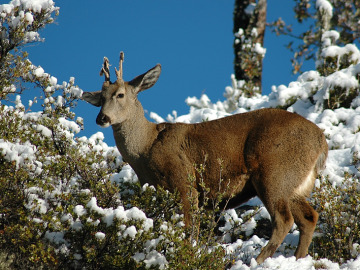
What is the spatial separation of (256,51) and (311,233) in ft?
33.8

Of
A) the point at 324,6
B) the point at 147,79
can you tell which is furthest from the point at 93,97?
the point at 324,6

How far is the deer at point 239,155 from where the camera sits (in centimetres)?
670

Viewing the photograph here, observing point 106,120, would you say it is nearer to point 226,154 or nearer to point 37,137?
point 37,137

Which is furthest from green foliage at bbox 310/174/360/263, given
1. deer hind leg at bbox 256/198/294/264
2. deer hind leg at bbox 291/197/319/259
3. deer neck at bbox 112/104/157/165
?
deer neck at bbox 112/104/157/165

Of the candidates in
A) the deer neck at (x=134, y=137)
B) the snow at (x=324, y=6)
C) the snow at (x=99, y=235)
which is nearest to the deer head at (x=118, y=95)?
the deer neck at (x=134, y=137)

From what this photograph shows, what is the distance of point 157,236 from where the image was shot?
5.30 meters

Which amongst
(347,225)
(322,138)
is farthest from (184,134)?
(347,225)

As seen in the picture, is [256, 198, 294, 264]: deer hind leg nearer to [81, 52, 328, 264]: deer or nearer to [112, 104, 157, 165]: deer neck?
[81, 52, 328, 264]: deer

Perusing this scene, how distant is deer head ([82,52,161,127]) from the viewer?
7.23 metres

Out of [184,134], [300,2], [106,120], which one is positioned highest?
[300,2]

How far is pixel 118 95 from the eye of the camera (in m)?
7.48

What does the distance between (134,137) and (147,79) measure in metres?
1.00

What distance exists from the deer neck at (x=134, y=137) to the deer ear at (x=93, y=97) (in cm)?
67

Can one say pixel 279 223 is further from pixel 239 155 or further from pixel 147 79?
pixel 147 79
